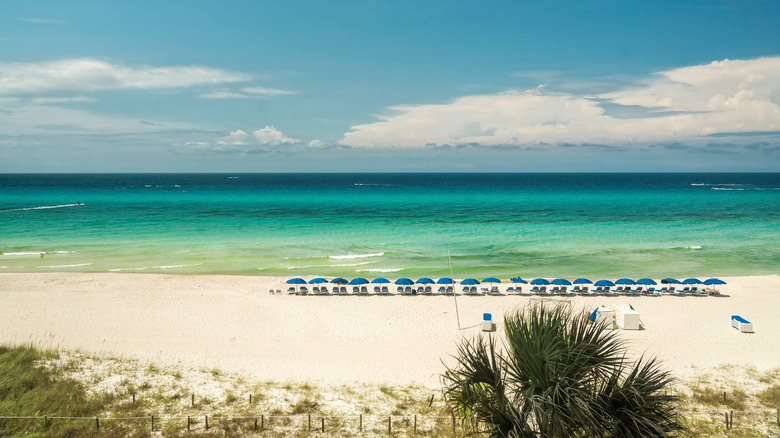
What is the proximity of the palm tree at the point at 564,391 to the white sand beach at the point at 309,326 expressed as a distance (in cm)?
929

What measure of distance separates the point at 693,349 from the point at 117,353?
22205 mm

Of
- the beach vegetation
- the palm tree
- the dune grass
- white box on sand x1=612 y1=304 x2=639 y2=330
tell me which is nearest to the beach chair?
white box on sand x1=612 y1=304 x2=639 y2=330

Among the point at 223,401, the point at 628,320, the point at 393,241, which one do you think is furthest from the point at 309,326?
the point at 393,241

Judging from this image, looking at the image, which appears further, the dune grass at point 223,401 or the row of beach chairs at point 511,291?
the row of beach chairs at point 511,291

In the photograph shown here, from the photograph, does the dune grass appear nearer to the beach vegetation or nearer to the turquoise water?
the beach vegetation

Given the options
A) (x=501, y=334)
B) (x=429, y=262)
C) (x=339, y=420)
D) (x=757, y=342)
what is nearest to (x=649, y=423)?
(x=339, y=420)

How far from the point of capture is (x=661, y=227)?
54.4 metres

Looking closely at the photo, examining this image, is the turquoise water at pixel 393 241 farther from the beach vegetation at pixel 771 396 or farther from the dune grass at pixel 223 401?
the beach vegetation at pixel 771 396

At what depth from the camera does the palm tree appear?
6055 mm

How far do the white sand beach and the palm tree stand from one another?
30.5 feet

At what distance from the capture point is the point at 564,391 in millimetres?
5980

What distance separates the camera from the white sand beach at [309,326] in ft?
56.0

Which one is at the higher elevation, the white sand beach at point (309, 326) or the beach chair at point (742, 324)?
the beach chair at point (742, 324)

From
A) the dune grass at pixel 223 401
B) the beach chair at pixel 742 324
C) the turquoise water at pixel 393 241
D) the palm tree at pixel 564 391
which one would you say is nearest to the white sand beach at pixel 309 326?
the beach chair at pixel 742 324
